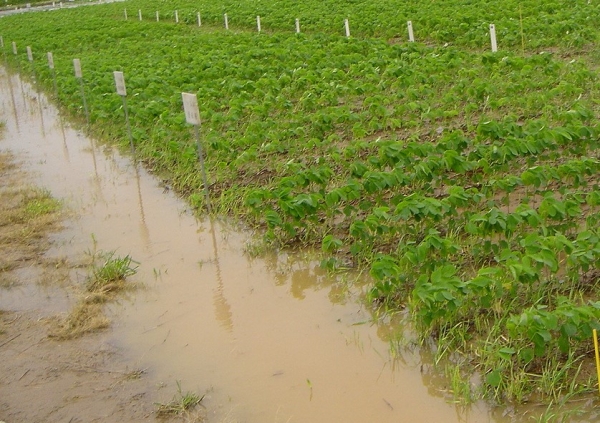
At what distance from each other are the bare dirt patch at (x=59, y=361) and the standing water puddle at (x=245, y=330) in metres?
0.16

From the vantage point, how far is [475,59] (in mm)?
12719

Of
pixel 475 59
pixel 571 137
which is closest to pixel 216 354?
pixel 571 137

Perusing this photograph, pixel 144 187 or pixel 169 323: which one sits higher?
pixel 144 187

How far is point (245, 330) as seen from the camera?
5.46 m

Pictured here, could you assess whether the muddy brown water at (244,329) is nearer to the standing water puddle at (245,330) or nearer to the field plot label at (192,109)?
the standing water puddle at (245,330)

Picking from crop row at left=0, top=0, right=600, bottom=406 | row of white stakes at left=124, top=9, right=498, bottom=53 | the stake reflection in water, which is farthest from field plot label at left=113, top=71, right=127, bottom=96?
row of white stakes at left=124, top=9, right=498, bottom=53

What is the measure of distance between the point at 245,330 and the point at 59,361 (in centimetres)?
131

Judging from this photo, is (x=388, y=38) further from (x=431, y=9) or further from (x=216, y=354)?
(x=216, y=354)

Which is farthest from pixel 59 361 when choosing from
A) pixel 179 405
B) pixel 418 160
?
pixel 418 160

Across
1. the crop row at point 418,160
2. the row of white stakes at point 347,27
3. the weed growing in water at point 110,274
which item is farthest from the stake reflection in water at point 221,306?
the row of white stakes at point 347,27

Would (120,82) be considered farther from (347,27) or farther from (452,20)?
(347,27)

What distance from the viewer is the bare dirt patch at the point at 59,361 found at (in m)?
A: 4.63

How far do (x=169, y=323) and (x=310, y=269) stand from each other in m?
1.32

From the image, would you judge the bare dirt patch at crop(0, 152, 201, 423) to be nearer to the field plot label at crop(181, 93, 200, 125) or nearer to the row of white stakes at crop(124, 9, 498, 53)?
the field plot label at crop(181, 93, 200, 125)
